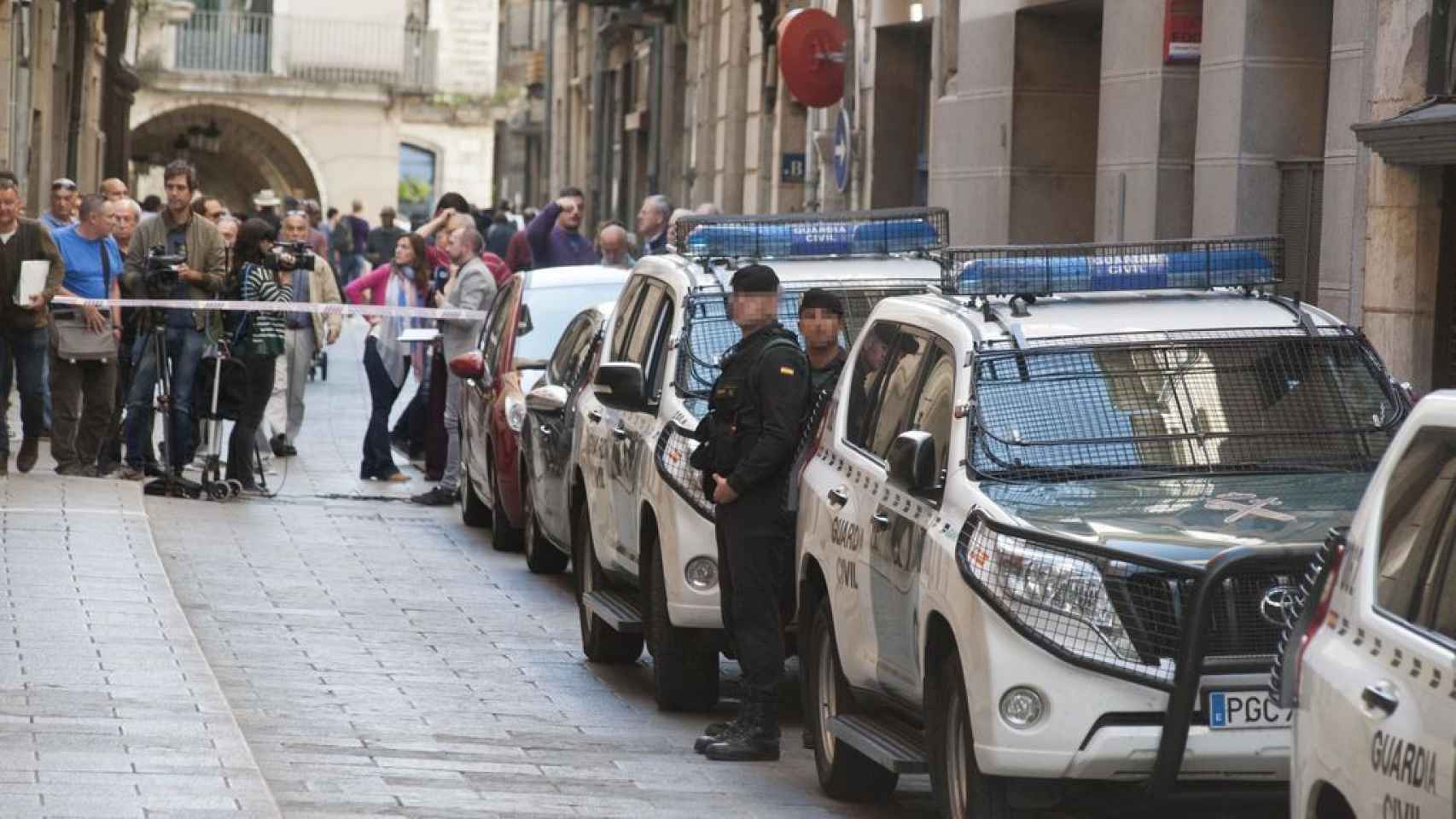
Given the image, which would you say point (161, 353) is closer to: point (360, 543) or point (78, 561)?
point (360, 543)

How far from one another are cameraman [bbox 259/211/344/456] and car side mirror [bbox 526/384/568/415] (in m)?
7.11

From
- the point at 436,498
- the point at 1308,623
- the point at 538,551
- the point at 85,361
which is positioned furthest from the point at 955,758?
the point at 436,498

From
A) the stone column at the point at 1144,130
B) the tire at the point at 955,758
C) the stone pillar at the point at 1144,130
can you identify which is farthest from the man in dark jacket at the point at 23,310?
the tire at the point at 955,758

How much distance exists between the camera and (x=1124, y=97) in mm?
19875

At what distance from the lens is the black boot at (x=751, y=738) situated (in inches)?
400

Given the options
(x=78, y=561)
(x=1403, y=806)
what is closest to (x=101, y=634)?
(x=78, y=561)

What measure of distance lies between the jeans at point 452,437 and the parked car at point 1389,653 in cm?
1410

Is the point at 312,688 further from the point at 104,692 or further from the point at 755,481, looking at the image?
the point at 755,481

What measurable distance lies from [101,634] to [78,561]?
242cm

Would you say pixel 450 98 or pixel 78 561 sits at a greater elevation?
pixel 450 98

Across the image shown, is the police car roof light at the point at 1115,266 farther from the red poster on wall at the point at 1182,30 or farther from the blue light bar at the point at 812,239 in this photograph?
the red poster on wall at the point at 1182,30

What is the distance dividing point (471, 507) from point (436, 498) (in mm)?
1454

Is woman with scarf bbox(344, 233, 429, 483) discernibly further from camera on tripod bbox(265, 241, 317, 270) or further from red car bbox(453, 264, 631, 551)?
red car bbox(453, 264, 631, 551)

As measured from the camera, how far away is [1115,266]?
9664 mm
